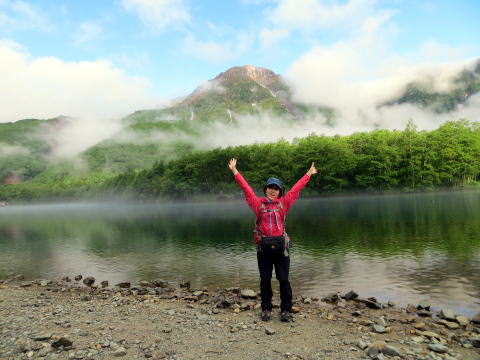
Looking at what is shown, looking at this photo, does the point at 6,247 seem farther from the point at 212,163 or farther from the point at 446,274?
the point at 212,163

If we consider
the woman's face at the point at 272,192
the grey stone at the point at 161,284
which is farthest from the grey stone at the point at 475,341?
the grey stone at the point at 161,284

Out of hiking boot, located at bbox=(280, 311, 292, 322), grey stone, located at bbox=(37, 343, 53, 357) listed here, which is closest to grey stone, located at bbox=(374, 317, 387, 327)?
hiking boot, located at bbox=(280, 311, 292, 322)

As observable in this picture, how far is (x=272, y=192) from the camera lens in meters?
10.6

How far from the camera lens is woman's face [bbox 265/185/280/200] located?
34.7 feet

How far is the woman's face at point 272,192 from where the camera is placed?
34.7ft

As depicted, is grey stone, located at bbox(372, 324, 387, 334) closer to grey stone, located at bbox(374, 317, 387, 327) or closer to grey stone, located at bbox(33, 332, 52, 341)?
grey stone, located at bbox(374, 317, 387, 327)

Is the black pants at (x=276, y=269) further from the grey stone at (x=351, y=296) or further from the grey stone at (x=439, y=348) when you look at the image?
the grey stone at (x=351, y=296)

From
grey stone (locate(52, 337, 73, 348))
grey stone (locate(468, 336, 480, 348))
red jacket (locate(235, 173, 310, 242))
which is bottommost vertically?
grey stone (locate(468, 336, 480, 348))

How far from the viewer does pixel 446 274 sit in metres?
17.9

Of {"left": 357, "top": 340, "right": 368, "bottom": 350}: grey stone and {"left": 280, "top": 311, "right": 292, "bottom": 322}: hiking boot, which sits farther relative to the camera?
{"left": 280, "top": 311, "right": 292, "bottom": 322}: hiking boot

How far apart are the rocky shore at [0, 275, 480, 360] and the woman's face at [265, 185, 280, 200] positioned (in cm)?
413

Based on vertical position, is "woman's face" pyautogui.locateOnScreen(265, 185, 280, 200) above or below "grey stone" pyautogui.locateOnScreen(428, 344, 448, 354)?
above

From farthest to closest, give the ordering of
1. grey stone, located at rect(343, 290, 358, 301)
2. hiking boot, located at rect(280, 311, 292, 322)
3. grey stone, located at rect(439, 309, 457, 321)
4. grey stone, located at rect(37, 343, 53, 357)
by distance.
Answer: grey stone, located at rect(343, 290, 358, 301), grey stone, located at rect(439, 309, 457, 321), hiking boot, located at rect(280, 311, 292, 322), grey stone, located at rect(37, 343, 53, 357)

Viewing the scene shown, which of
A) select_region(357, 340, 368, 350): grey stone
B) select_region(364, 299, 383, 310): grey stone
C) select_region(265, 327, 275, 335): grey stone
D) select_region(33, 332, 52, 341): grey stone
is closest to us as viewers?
select_region(357, 340, 368, 350): grey stone
